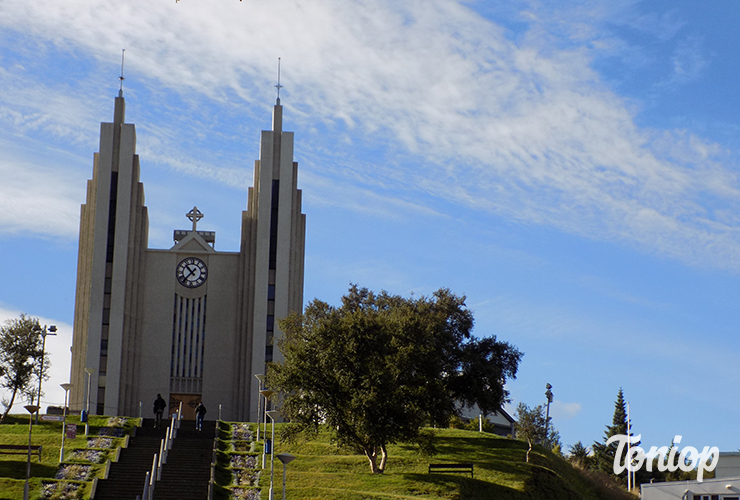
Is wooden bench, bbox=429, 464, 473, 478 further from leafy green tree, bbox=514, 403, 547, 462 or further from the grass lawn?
leafy green tree, bbox=514, 403, 547, 462

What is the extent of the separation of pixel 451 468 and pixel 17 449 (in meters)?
19.4

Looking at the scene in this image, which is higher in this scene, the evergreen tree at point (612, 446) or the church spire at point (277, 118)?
the church spire at point (277, 118)

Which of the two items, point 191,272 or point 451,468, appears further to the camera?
point 191,272

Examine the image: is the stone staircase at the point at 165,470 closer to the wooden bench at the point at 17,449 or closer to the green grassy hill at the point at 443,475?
the green grassy hill at the point at 443,475

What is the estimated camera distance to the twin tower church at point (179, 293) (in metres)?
64.3

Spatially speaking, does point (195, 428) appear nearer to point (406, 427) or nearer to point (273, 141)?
point (406, 427)

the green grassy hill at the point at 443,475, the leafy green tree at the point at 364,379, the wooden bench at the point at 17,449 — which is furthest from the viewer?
the wooden bench at the point at 17,449

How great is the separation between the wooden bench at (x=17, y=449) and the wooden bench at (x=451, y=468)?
56.7ft

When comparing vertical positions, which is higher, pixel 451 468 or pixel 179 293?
pixel 179 293

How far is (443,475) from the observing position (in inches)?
1478

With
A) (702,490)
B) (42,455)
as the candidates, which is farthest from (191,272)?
(702,490)

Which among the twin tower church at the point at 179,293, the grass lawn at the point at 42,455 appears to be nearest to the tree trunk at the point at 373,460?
the grass lawn at the point at 42,455

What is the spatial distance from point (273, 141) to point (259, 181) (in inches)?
132

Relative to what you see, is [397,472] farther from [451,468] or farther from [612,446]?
[612,446]
